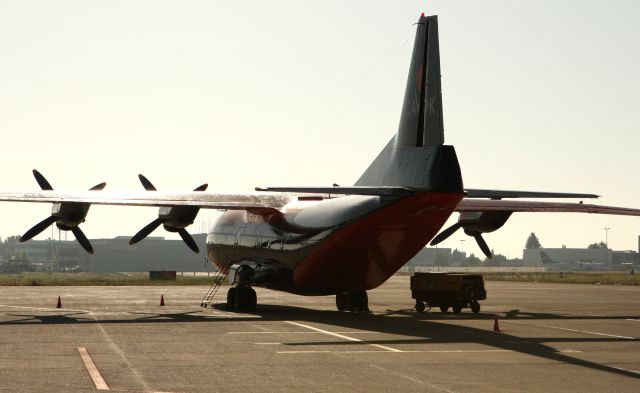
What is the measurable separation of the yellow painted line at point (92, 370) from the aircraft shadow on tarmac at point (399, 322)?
4.89m

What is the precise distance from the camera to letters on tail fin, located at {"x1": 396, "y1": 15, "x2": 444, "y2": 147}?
26844mm

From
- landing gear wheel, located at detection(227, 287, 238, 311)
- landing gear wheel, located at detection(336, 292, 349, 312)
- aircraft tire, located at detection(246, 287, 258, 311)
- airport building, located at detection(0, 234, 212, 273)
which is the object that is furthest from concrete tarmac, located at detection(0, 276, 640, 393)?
airport building, located at detection(0, 234, 212, 273)

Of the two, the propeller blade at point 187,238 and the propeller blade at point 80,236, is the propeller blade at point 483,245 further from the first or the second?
the propeller blade at point 80,236

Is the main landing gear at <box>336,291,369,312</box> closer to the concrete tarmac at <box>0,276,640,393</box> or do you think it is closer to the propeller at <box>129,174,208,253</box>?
the concrete tarmac at <box>0,276,640,393</box>

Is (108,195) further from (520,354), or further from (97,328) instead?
(520,354)

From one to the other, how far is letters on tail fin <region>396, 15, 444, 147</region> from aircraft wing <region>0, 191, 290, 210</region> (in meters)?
8.85

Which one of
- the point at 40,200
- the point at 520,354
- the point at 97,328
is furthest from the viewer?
the point at 40,200

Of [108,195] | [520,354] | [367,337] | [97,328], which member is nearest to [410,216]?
[367,337]

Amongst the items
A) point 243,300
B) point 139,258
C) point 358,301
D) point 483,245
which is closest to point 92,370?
point 243,300

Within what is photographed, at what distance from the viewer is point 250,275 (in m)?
34.9

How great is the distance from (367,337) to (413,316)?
906 cm

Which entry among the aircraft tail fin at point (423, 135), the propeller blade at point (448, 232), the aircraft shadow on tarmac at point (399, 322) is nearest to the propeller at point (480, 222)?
the propeller blade at point (448, 232)

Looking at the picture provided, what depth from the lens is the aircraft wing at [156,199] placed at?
32312mm

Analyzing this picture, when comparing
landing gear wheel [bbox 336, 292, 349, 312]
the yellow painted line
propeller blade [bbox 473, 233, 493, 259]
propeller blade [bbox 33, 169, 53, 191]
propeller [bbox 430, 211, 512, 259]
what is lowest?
the yellow painted line
